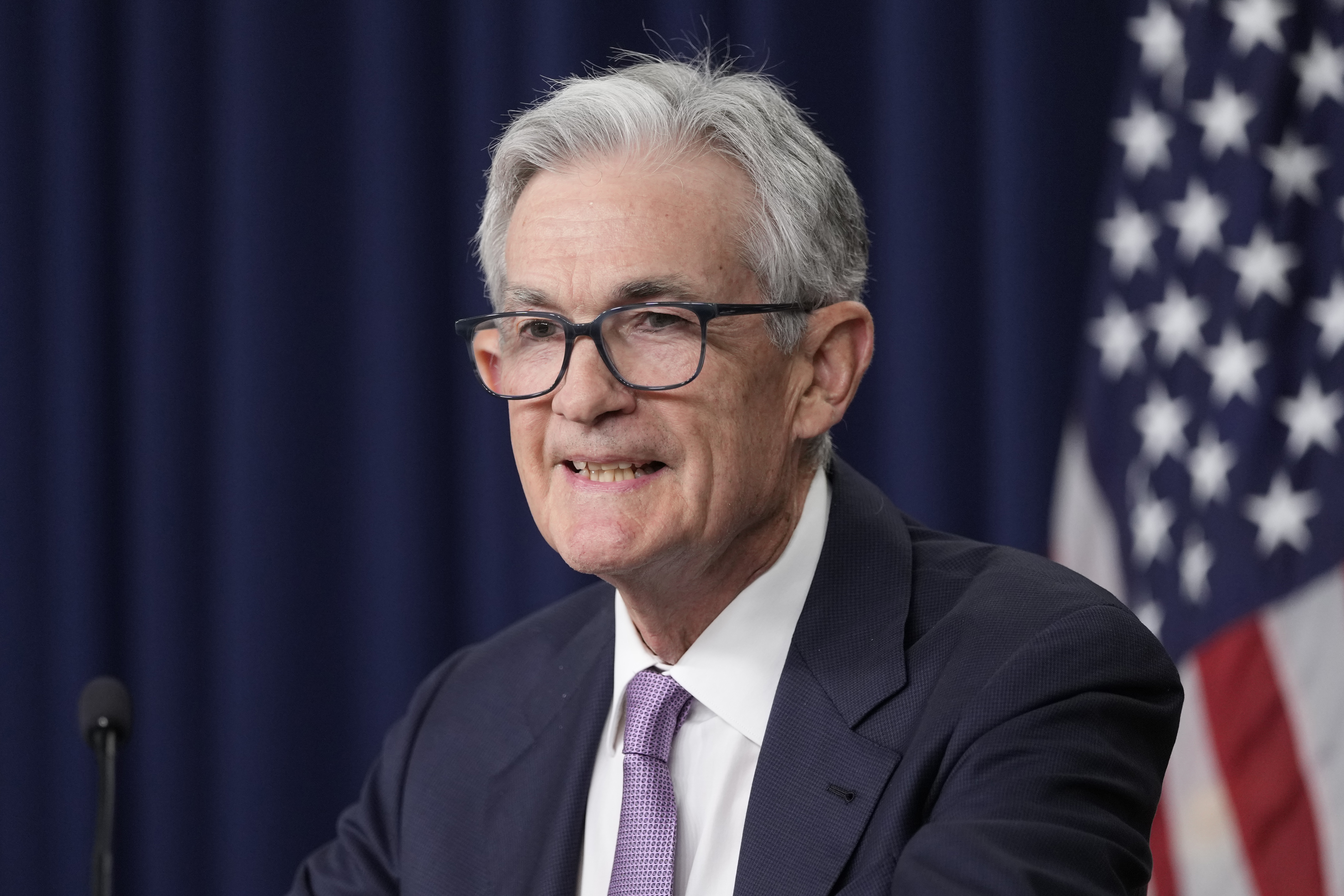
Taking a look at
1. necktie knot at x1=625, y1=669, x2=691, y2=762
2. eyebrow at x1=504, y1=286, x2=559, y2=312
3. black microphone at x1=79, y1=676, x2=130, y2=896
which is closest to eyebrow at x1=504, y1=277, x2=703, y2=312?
eyebrow at x1=504, y1=286, x2=559, y2=312

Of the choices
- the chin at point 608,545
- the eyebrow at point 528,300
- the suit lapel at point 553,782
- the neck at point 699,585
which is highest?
the eyebrow at point 528,300

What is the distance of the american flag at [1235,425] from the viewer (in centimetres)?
254

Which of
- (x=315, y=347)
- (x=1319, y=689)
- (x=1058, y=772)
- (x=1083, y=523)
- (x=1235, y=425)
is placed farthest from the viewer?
(x=315, y=347)

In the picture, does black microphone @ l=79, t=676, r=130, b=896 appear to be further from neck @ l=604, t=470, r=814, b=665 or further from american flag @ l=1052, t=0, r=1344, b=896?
american flag @ l=1052, t=0, r=1344, b=896

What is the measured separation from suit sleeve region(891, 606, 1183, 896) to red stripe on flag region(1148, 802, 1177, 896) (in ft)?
4.41

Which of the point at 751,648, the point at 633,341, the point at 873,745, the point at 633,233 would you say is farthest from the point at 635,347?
the point at 873,745

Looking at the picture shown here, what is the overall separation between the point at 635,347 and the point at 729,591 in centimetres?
35

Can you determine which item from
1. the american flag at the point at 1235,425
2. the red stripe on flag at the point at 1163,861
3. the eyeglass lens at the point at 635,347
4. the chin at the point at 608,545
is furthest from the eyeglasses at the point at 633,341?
the red stripe on flag at the point at 1163,861

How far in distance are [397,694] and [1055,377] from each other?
1.65 metres

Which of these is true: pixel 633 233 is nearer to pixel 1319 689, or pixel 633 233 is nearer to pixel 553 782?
pixel 553 782

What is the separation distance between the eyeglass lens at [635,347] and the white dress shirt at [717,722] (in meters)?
0.31

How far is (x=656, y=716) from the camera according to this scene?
1.64 meters

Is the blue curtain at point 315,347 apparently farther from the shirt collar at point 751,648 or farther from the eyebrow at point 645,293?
the eyebrow at point 645,293

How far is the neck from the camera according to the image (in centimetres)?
166
